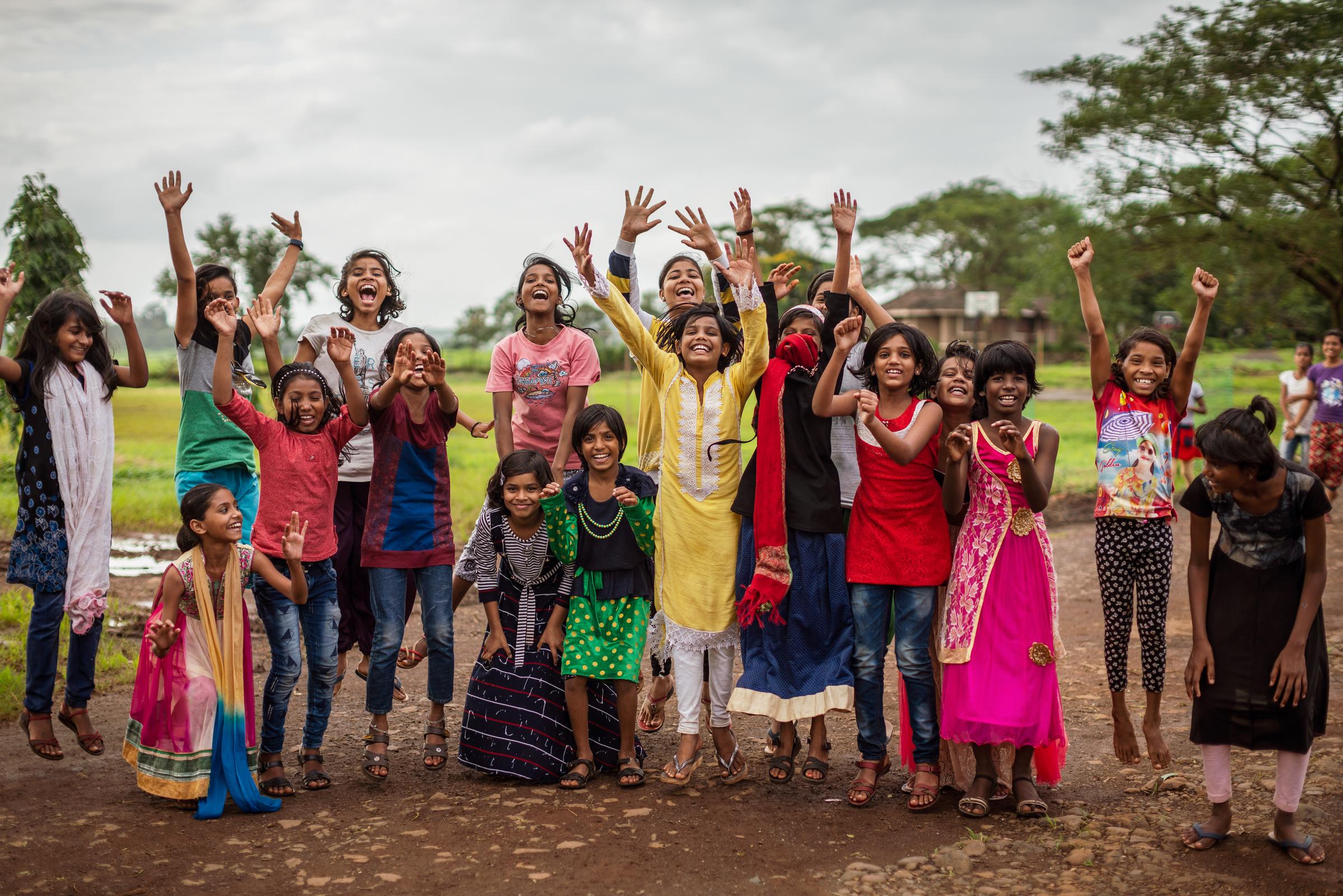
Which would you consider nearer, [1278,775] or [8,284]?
[1278,775]

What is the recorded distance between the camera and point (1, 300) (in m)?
4.54

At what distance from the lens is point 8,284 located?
462 cm

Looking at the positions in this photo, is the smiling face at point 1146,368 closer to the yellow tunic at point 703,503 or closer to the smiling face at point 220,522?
the yellow tunic at point 703,503

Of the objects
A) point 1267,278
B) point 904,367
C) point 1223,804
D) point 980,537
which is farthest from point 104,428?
point 1267,278

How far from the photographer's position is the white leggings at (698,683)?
4.59 m

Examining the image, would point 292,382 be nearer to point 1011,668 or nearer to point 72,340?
point 72,340

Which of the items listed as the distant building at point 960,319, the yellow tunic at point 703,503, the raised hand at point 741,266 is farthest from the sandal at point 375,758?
the distant building at point 960,319

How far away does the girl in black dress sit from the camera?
12.1 ft

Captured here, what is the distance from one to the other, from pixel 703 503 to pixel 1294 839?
2.42m

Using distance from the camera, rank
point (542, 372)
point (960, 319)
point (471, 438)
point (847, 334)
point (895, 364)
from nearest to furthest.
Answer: point (847, 334), point (895, 364), point (542, 372), point (471, 438), point (960, 319)

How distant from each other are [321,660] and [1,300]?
197cm

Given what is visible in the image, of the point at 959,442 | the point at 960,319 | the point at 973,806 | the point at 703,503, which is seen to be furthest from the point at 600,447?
the point at 960,319

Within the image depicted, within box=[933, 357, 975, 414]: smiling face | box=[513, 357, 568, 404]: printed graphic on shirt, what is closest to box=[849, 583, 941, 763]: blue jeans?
box=[933, 357, 975, 414]: smiling face

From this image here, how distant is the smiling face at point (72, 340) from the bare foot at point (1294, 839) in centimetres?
503
